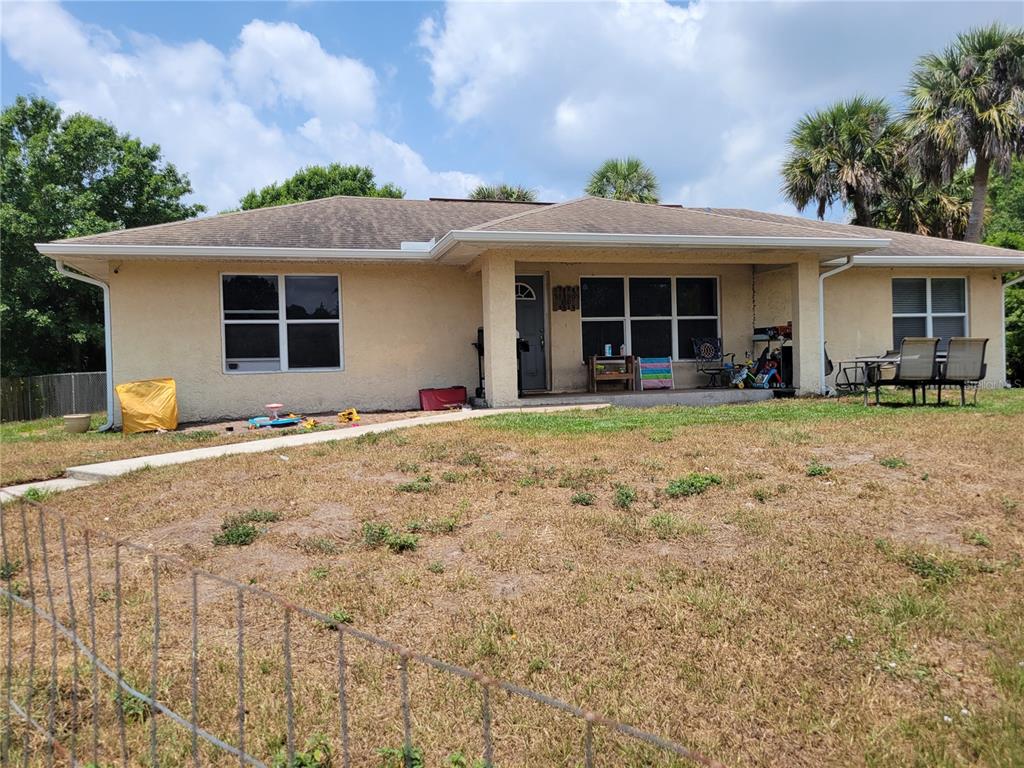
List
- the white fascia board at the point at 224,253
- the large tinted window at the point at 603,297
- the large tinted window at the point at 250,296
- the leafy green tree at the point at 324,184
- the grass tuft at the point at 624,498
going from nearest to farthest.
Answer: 1. the grass tuft at the point at 624,498
2. the white fascia board at the point at 224,253
3. the large tinted window at the point at 250,296
4. the large tinted window at the point at 603,297
5. the leafy green tree at the point at 324,184

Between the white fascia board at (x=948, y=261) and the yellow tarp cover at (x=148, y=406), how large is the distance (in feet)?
40.5

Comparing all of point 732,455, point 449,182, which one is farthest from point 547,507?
point 449,182

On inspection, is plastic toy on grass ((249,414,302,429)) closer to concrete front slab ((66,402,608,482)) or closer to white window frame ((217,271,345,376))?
concrete front slab ((66,402,608,482))

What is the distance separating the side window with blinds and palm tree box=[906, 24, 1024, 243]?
7189 mm

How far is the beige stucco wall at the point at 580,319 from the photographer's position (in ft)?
42.0

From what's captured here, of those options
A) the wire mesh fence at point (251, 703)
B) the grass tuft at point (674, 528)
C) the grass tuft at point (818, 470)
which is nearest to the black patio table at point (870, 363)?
the grass tuft at point (818, 470)

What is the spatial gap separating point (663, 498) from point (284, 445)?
4.74 meters

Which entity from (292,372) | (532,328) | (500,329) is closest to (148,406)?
(292,372)

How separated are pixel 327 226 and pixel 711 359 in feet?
24.9

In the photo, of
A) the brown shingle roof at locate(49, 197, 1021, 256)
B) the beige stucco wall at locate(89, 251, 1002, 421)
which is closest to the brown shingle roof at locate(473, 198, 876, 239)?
the brown shingle roof at locate(49, 197, 1021, 256)

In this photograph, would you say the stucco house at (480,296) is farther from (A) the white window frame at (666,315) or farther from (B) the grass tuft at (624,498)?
(B) the grass tuft at (624,498)

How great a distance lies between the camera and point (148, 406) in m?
10.2

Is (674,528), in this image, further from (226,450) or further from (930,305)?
(930,305)

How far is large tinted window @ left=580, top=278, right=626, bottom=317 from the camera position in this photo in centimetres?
1299
